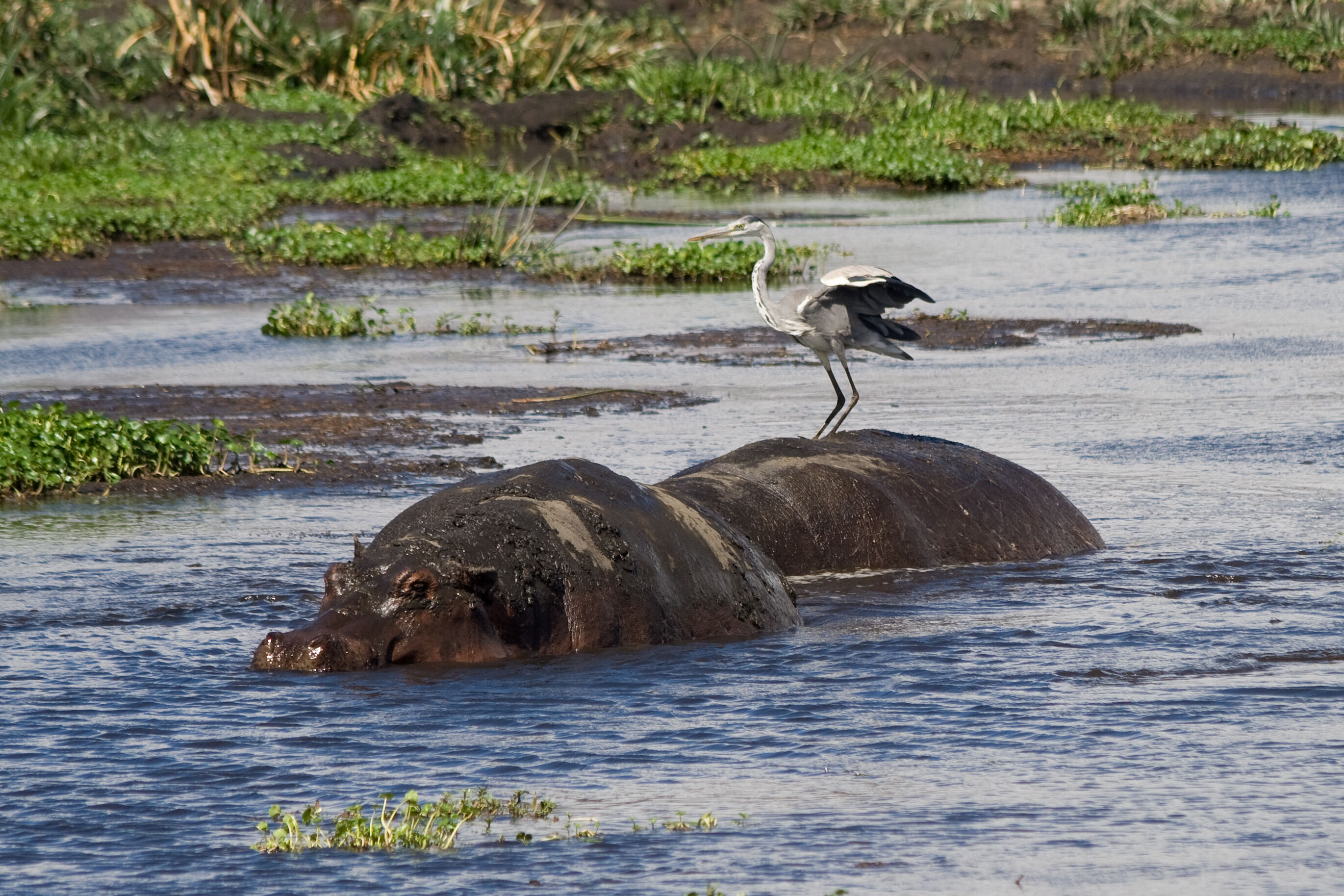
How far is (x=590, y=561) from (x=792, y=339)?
903 cm

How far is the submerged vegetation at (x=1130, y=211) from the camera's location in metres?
22.2

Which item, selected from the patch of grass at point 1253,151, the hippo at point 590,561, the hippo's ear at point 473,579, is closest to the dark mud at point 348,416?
the hippo at point 590,561

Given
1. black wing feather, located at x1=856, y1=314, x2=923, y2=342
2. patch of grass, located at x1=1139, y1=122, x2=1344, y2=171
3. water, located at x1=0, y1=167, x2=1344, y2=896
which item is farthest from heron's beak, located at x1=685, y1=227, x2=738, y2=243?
patch of grass, located at x1=1139, y1=122, x2=1344, y2=171

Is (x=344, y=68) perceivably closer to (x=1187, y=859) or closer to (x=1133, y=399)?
(x=1133, y=399)

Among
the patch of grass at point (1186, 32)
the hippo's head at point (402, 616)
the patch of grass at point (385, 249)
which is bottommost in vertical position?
the hippo's head at point (402, 616)

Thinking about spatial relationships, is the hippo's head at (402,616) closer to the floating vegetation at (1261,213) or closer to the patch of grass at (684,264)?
the patch of grass at (684,264)

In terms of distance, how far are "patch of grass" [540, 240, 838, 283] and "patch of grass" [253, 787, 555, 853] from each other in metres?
13.8

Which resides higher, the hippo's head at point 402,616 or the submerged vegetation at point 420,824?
the hippo's head at point 402,616

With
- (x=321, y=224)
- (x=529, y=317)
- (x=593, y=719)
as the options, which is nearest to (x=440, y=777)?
(x=593, y=719)

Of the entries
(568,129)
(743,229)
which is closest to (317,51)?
(568,129)

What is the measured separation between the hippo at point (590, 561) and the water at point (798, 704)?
12cm

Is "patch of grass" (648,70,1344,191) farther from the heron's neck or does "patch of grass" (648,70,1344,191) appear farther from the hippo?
the hippo

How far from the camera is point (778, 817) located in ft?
17.2

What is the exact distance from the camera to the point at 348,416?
40.8 ft
